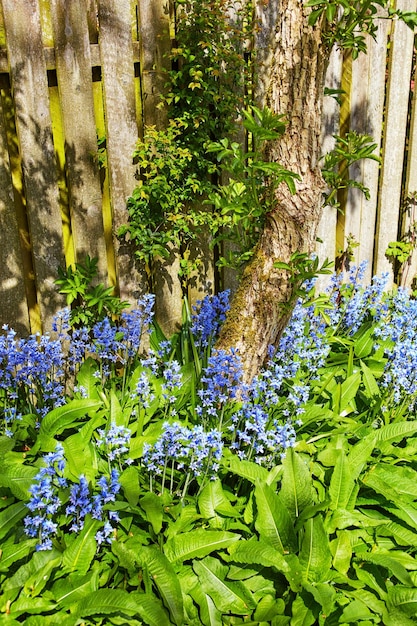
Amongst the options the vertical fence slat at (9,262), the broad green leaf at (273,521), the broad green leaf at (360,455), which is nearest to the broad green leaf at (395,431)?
the broad green leaf at (360,455)

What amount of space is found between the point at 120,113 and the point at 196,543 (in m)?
2.43

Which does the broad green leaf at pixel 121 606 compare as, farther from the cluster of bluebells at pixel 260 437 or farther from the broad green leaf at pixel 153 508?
the cluster of bluebells at pixel 260 437

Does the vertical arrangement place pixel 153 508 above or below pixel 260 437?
below

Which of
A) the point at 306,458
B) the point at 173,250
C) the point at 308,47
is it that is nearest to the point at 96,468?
the point at 306,458

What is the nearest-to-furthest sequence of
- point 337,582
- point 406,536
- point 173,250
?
1. point 337,582
2. point 406,536
3. point 173,250

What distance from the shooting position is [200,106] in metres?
4.10

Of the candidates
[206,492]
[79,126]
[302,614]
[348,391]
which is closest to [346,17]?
[79,126]

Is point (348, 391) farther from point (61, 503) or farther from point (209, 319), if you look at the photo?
point (61, 503)

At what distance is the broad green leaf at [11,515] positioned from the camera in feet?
8.97

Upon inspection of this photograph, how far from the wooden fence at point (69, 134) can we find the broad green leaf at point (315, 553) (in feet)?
6.52

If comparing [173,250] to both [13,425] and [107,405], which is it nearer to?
[107,405]

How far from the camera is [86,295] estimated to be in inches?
155

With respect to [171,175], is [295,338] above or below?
below

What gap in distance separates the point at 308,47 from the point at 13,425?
2.32 meters
